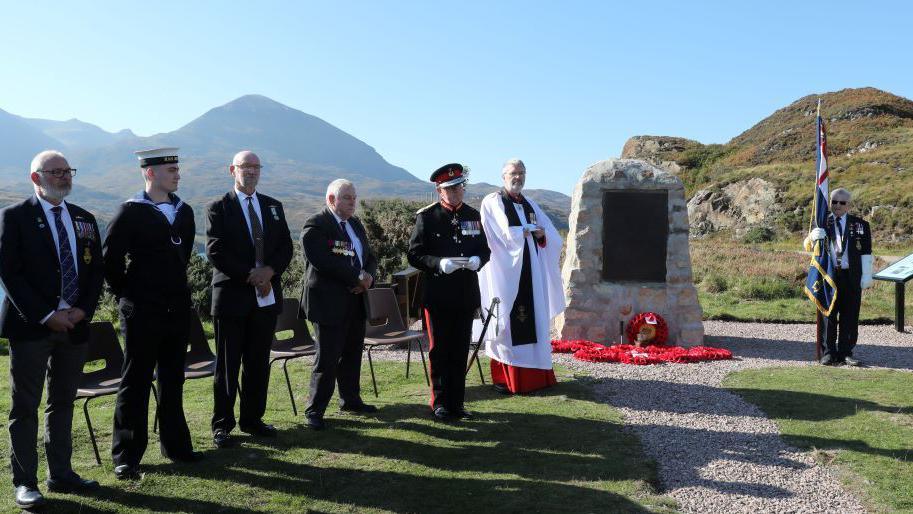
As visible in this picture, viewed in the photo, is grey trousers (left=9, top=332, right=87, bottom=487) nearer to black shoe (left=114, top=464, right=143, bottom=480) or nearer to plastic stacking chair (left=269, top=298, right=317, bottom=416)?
black shoe (left=114, top=464, right=143, bottom=480)

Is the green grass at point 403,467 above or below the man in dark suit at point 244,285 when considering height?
below

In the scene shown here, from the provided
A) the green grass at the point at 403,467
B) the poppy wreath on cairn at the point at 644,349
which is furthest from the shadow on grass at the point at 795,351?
the green grass at the point at 403,467

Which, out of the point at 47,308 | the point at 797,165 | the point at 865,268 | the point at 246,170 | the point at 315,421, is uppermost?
the point at 797,165

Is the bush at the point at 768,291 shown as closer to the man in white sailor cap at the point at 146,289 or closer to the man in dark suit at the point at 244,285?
the man in dark suit at the point at 244,285

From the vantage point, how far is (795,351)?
9.09m

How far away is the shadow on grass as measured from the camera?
8391 millimetres

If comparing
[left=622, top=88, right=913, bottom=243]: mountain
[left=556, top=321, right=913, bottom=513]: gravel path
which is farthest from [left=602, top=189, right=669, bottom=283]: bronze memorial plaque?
[left=622, top=88, right=913, bottom=243]: mountain

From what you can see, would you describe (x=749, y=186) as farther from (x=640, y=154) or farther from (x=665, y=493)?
(x=665, y=493)

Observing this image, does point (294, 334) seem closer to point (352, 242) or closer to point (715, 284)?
point (352, 242)

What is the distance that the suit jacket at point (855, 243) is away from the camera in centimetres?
811

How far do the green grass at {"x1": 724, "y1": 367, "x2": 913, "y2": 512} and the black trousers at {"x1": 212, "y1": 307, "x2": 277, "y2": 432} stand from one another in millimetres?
3753

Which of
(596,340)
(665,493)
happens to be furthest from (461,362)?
(596,340)

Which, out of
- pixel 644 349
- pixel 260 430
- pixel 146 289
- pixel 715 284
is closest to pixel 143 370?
pixel 146 289

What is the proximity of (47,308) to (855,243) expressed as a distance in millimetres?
7835
